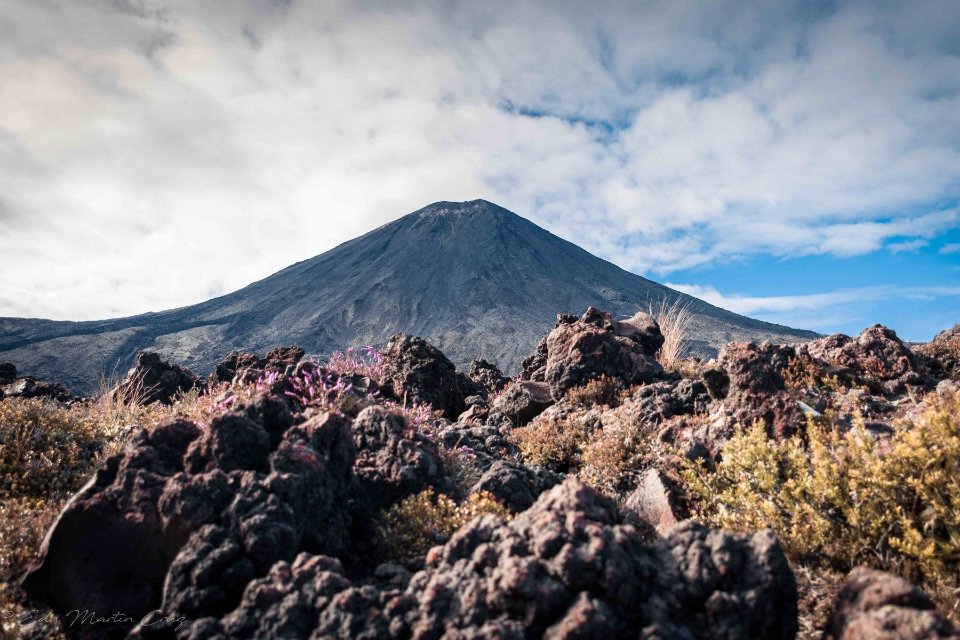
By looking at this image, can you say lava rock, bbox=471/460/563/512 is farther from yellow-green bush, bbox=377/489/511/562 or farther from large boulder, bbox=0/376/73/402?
large boulder, bbox=0/376/73/402

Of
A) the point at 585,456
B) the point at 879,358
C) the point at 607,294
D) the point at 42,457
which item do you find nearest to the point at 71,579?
the point at 42,457

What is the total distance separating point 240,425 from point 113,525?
0.82 meters

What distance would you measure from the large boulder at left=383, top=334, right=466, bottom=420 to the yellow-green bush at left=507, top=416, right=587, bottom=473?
2.19 m

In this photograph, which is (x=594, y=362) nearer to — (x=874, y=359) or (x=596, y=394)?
(x=596, y=394)

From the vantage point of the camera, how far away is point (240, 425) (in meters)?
3.46

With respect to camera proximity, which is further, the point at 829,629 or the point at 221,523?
the point at 221,523

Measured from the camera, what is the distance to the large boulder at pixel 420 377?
8.88 meters

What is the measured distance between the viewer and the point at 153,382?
10.8 m

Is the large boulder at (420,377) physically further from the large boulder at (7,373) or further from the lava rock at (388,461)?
the large boulder at (7,373)

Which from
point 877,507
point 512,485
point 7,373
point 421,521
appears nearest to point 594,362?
point 512,485

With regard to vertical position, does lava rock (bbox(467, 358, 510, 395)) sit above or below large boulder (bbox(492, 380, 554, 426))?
above

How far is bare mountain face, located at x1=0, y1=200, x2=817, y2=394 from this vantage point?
44.6 meters

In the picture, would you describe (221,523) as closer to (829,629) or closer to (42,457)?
(829,629)

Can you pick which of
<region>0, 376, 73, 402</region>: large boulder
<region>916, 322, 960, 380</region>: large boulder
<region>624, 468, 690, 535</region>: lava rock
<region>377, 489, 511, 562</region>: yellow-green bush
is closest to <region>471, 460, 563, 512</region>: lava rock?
<region>377, 489, 511, 562</region>: yellow-green bush
